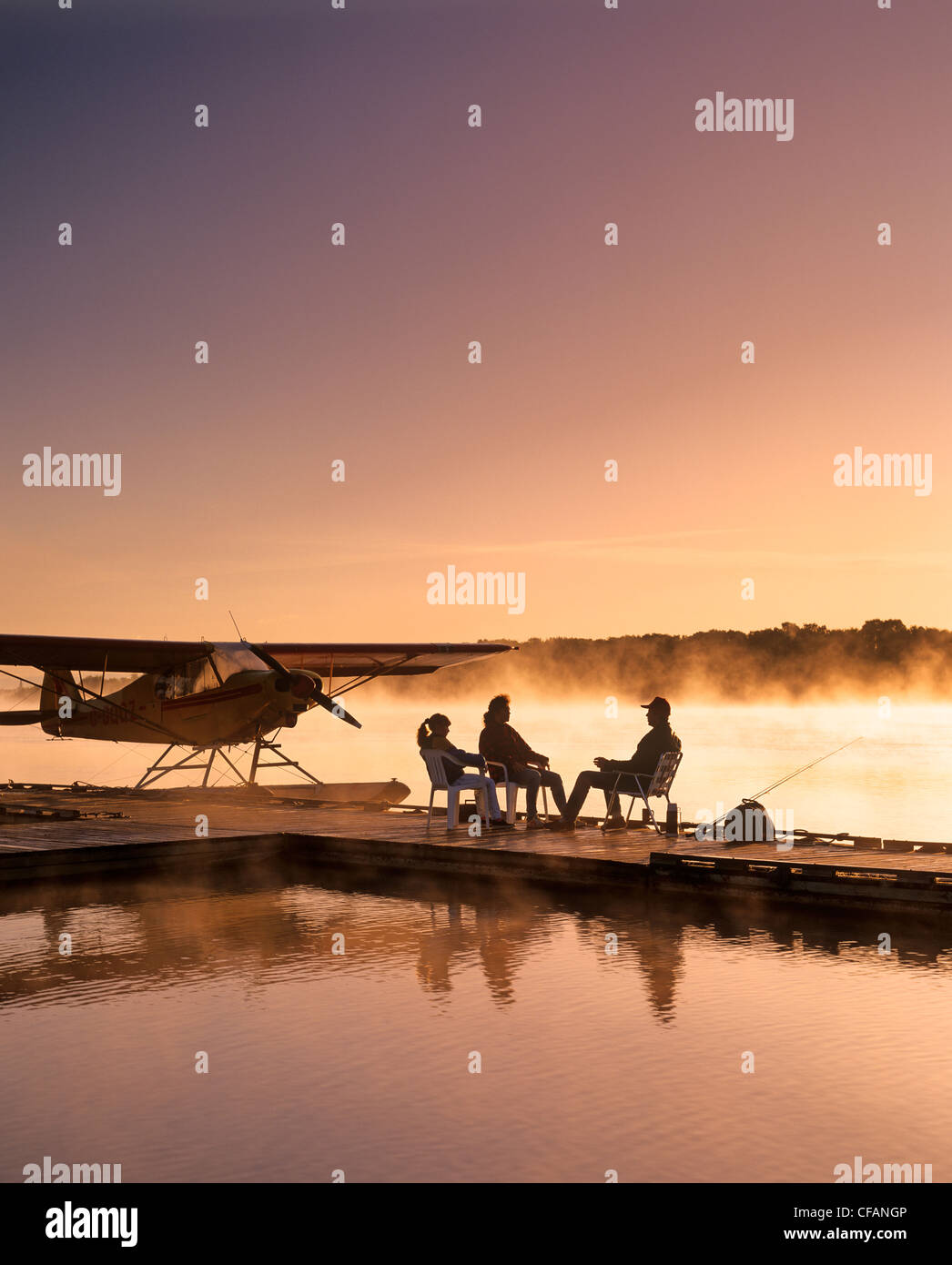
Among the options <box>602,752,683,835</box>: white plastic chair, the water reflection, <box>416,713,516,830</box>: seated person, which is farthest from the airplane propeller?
<box>602,752,683,835</box>: white plastic chair

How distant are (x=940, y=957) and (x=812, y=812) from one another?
63.1ft

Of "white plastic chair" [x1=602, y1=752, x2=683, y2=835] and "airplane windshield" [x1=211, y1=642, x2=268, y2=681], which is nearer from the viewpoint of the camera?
A: "white plastic chair" [x1=602, y1=752, x2=683, y2=835]

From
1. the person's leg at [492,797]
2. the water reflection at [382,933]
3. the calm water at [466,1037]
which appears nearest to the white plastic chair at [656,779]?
the person's leg at [492,797]

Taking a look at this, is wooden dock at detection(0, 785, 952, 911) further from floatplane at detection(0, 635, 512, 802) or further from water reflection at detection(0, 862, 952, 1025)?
floatplane at detection(0, 635, 512, 802)

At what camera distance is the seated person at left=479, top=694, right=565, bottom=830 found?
11.5 m

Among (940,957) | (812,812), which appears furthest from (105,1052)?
(812,812)

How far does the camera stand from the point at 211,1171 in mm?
4305

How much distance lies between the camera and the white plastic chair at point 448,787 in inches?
440

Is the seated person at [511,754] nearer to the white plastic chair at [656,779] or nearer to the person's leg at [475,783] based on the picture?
the person's leg at [475,783]

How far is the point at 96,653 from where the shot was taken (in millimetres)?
17734

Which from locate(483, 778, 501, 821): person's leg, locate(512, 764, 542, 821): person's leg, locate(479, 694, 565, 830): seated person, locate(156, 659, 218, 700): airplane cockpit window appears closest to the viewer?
locate(483, 778, 501, 821): person's leg

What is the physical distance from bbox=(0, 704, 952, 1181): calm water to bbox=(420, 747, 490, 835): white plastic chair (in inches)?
51.3

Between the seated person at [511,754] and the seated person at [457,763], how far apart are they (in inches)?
9.4
